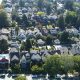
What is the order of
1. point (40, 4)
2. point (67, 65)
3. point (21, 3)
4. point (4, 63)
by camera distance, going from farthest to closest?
point (21, 3)
point (40, 4)
point (4, 63)
point (67, 65)

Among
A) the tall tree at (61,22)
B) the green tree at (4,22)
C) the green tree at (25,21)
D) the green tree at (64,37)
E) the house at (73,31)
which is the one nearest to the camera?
the green tree at (64,37)

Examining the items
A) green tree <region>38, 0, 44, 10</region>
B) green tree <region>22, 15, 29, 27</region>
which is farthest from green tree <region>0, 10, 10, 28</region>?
green tree <region>38, 0, 44, 10</region>

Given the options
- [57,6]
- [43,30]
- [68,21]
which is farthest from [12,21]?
[57,6]

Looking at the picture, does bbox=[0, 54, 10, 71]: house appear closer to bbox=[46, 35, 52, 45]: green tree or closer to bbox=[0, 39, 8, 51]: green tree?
bbox=[0, 39, 8, 51]: green tree

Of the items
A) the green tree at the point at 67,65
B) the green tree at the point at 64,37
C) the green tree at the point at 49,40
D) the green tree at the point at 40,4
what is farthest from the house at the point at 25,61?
the green tree at the point at 40,4

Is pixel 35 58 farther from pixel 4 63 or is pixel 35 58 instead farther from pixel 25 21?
pixel 25 21

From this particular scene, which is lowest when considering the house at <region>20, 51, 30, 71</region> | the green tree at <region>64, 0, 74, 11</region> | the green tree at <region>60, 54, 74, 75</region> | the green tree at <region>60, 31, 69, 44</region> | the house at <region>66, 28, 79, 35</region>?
the green tree at <region>64, 0, 74, 11</region>

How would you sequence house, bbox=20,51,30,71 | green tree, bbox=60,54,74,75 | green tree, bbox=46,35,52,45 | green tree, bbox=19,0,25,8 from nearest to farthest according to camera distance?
green tree, bbox=60,54,74,75 → house, bbox=20,51,30,71 → green tree, bbox=46,35,52,45 → green tree, bbox=19,0,25,8

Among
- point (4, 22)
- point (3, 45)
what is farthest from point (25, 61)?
point (4, 22)

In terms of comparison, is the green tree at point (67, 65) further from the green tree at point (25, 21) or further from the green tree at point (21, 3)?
the green tree at point (21, 3)

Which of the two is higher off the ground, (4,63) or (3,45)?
(3,45)

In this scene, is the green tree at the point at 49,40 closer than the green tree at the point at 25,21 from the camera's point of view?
Yes

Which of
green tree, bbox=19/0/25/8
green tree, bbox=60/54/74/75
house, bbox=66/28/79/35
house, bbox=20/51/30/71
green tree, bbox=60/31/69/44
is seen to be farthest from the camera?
green tree, bbox=19/0/25/8
